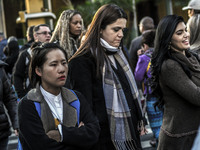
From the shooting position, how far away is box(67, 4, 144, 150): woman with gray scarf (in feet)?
11.4

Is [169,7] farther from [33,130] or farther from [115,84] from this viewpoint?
[33,130]

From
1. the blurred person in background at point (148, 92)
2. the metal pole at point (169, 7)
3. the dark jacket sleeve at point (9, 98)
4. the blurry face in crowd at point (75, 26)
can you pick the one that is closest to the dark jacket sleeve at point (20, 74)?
the blurry face in crowd at point (75, 26)

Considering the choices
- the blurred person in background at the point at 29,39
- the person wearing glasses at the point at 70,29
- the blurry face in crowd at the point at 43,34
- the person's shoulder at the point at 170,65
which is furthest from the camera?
the blurred person in background at the point at 29,39

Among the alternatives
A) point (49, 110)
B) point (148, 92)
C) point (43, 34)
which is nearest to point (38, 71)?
point (49, 110)

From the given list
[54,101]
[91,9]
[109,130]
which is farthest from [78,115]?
[91,9]

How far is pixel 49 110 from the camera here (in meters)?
2.81

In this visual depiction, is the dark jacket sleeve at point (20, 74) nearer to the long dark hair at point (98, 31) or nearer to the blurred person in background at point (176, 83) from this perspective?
the long dark hair at point (98, 31)

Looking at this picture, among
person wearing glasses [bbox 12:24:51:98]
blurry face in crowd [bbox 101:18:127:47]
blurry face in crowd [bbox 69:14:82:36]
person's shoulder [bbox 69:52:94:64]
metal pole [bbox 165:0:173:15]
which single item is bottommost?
metal pole [bbox 165:0:173:15]

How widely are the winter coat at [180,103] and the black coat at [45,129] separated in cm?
87

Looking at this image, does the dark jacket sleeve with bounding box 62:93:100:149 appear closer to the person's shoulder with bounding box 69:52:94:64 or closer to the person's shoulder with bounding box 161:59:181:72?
the person's shoulder with bounding box 69:52:94:64

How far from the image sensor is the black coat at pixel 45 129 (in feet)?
8.90

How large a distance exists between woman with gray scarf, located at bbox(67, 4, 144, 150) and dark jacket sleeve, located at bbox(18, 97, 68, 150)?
0.77m

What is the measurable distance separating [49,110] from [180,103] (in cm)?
128

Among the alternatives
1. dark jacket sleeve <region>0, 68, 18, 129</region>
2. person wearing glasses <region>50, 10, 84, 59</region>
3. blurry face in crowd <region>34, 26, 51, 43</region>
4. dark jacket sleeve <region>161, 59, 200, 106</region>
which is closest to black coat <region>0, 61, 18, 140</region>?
dark jacket sleeve <region>0, 68, 18, 129</region>
